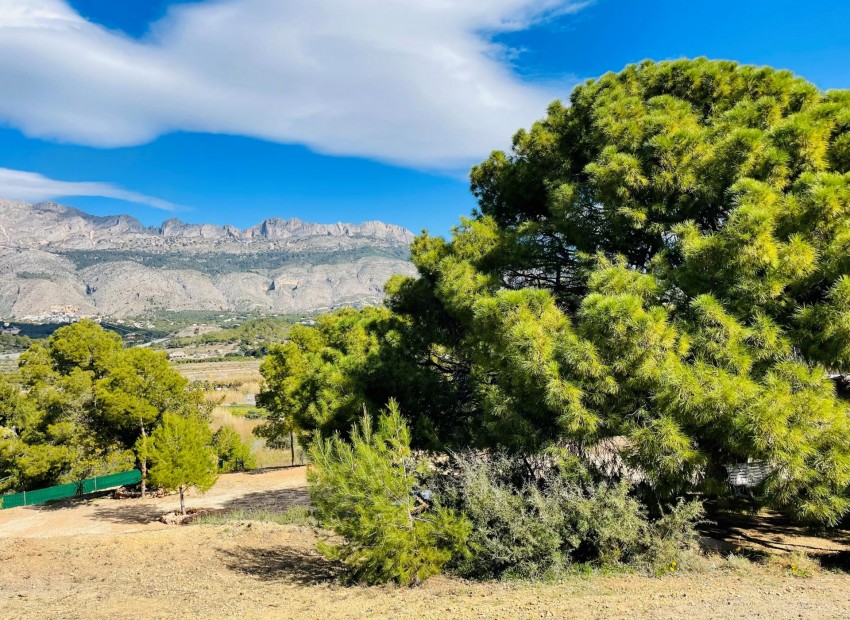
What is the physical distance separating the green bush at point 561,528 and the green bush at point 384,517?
0.38 metres

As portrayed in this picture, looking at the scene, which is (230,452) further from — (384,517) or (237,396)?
(237,396)

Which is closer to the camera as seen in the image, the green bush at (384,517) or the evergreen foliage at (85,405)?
the green bush at (384,517)

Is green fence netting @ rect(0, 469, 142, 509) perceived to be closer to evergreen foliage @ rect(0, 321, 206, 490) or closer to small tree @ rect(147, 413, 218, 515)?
evergreen foliage @ rect(0, 321, 206, 490)

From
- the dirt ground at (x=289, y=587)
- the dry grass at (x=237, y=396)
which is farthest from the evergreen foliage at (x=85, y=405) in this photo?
the dirt ground at (x=289, y=587)

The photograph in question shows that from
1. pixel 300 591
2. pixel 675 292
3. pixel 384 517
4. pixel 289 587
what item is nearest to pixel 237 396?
pixel 289 587

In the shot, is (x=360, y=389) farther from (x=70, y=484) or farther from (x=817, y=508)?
(x=70, y=484)

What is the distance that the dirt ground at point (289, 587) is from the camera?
19.4 ft

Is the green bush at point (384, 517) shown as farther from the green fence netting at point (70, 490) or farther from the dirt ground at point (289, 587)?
the green fence netting at point (70, 490)

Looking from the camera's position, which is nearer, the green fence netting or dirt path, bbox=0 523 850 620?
dirt path, bbox=0 523 850 620

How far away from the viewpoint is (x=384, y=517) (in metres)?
7.09

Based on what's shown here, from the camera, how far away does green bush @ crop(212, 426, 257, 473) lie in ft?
88.9

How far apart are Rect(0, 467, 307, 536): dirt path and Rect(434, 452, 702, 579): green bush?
11318mm

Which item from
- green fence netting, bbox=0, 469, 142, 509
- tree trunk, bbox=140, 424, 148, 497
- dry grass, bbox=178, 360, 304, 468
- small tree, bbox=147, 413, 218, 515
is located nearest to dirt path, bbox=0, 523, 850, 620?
small tree, bbox=147, 413, 218, 515

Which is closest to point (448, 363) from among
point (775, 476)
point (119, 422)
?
point (775, 476)
